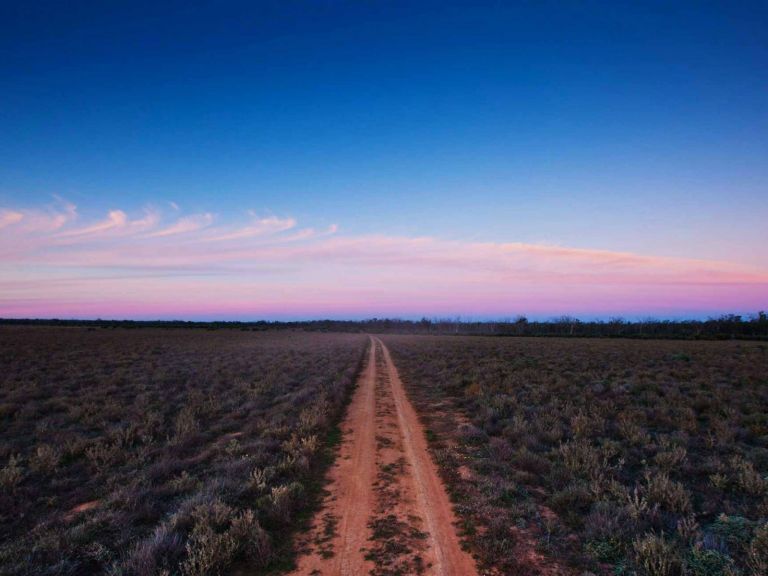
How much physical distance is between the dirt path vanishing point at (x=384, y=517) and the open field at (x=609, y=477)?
0.40 meters

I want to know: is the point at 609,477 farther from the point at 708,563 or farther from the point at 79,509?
the point at 79,509

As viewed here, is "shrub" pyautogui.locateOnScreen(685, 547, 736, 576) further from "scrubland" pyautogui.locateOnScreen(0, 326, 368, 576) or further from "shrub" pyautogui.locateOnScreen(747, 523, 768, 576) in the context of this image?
"scrubland" pyautogui.locateOnScreen(0, 326, 368, 576)

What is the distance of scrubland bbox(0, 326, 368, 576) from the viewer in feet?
16.4

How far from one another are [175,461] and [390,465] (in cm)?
460

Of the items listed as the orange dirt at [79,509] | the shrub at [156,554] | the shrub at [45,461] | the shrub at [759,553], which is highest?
the shrub at [759,553]

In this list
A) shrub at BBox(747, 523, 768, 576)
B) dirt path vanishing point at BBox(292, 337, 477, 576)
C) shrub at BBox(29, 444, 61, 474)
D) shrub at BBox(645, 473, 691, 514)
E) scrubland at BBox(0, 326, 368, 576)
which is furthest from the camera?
shrub at BBox(29, 444, 61, 474)

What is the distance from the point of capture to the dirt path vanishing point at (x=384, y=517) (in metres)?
4.86

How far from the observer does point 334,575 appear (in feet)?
15.3

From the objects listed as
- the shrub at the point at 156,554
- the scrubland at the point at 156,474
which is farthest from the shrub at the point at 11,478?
the shrub at the point at 156,554

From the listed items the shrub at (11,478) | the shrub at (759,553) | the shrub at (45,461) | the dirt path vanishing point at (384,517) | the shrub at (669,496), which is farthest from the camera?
the shrub at (45,461)

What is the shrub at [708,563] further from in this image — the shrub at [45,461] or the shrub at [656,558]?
the shrub at [45,461]

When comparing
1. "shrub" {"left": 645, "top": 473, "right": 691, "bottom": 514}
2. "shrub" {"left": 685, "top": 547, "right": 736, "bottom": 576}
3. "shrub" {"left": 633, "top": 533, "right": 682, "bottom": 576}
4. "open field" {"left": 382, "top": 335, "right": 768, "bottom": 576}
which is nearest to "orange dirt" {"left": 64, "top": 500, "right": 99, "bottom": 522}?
"open field" {"left": 382, "top": 335, "right": 768, "bottom": 576}

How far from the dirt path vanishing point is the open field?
402 millimetres

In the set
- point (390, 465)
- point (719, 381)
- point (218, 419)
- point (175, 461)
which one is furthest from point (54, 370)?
point (719, 381)
